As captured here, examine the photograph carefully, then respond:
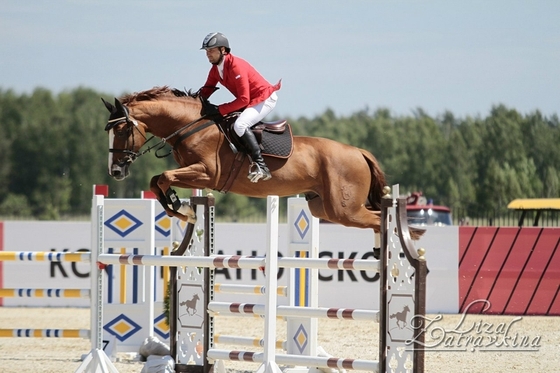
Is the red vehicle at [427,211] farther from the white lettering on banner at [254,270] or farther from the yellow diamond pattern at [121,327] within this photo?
the yellow diamond pattern at [121,327]

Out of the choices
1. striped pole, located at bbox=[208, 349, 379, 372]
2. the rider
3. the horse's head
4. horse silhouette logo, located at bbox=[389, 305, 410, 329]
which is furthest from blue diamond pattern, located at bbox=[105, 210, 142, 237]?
horse silhouette logo, located at bbox=[389, 305, 410, 329]

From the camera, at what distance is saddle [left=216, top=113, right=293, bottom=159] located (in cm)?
701

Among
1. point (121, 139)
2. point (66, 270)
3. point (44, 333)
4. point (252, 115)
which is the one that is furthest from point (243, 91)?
point (66, 270)

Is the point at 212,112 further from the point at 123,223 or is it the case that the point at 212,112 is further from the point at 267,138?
the point at 123,223

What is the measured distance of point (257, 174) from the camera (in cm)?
685

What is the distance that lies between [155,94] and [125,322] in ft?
7.05

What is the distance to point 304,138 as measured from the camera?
7410 mm

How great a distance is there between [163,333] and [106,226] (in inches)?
45.2

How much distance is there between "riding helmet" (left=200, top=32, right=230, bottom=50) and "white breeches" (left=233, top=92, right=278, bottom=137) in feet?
1.85

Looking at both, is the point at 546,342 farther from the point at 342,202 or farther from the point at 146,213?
the point at 146,213

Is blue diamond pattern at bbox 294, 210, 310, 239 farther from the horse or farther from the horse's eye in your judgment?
the horse's eye

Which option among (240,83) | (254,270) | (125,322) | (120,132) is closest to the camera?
(120,132)

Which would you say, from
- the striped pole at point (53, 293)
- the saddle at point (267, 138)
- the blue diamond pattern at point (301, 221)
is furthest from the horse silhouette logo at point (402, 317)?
the saddle at point (267, 138)

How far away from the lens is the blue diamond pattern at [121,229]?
7.89m
